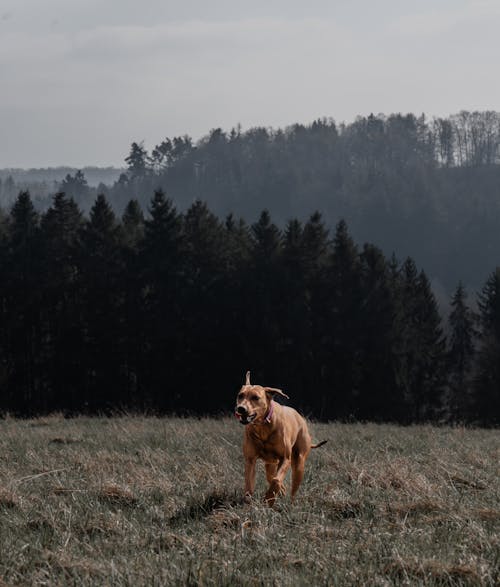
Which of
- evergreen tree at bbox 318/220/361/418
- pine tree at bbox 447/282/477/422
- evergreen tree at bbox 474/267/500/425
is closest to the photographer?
evergreen tree at bbox 318/220/361/418

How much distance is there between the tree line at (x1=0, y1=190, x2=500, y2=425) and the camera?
4622 centimetres

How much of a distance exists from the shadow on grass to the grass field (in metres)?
0.02

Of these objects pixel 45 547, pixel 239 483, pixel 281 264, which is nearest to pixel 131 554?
pixel 45 547

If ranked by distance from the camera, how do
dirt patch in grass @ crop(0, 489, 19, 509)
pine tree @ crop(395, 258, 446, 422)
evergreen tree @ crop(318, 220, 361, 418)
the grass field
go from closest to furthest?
the grass field < dirt patch in grass @ crop(0, 489, 19, 509) < evergreen tree @ crop(318, 220, 361, 418) < pine tree @ crop(395, 258, 446, 422)

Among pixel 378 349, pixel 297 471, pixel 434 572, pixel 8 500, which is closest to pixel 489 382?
pixel 378 349

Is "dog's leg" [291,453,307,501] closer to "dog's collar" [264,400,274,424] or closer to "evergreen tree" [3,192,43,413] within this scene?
"dog's collar" [264,400,274,424]

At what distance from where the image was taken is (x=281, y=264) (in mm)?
49875

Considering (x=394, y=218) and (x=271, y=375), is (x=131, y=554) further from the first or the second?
(x=394, y=218)

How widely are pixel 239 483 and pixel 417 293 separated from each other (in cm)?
4873

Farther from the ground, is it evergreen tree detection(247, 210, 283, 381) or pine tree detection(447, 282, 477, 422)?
evergreen tree detection(247, 210, 283, 381)

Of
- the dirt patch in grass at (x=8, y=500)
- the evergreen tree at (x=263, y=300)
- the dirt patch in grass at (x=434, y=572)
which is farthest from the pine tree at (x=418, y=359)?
the dirt patch in grass at (x=434, y=572)

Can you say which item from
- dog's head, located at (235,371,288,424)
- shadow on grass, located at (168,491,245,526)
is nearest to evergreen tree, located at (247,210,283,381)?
shadow on grass, located at (168,491,245,526)

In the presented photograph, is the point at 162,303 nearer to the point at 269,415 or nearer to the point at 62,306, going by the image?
the point at 62,306

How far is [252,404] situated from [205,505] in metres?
1.17
